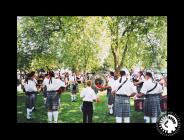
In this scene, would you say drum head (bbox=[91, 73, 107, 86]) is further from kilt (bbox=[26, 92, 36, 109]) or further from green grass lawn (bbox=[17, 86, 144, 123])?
kilt (bbox=[26, 92, 36, 109])

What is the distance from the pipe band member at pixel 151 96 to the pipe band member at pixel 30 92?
2.05 metres

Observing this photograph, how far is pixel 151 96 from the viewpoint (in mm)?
9039

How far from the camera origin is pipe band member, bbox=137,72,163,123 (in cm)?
897

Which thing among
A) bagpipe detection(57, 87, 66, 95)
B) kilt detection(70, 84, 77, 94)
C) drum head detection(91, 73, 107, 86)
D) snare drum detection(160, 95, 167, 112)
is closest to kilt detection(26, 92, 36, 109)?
bagpipe detection(57, 87, 66, 95)

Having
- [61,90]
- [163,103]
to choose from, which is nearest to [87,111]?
[61,90]

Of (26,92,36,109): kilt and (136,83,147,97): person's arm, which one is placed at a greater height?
(136,83,147,97): person's arm

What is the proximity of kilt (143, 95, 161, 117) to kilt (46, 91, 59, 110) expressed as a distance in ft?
5.63

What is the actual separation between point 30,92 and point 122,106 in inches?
71.1

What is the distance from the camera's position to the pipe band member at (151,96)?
8.97m

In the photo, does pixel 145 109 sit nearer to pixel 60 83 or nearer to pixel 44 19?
pixel 60 83

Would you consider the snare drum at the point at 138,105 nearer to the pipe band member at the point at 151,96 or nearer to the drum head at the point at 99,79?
the pipe band member at the point at 151,96

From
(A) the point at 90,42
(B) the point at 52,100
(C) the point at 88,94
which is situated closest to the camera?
(C) the point at 88,94

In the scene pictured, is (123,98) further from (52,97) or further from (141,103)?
(52,97)
